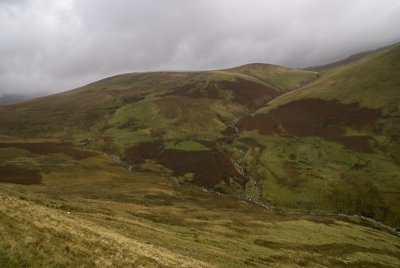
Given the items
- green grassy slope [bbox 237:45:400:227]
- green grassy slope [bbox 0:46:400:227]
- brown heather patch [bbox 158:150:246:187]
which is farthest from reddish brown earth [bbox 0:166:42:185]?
green grassy slope [bbox 237:45:400:227]

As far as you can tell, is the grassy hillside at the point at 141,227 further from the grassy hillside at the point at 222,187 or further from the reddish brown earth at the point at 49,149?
the reddish brown earth at the point at 49,149

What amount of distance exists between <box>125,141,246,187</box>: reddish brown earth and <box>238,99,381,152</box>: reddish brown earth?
34.9m

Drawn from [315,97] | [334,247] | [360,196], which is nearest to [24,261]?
[334,247]

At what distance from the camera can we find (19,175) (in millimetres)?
104312

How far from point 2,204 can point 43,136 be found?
17381 cm

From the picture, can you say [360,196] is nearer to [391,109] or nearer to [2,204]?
[391,109]

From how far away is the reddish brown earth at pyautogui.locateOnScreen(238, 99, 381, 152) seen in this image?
150750mm

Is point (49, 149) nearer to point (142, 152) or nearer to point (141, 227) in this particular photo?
point (142, 152)

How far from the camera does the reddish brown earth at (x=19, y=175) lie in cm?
9760

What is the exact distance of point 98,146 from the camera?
169 metres

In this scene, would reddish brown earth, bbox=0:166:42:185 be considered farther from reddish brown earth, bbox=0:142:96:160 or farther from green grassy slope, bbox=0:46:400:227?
green grassy slope, bbox=0:46:400:227

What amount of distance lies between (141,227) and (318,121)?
134331 mm

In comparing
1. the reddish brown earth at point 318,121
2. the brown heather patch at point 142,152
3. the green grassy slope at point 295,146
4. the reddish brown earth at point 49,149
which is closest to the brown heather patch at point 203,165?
the green grassy slope at point 295,146

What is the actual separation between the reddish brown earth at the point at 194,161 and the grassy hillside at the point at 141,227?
33.3ft
